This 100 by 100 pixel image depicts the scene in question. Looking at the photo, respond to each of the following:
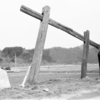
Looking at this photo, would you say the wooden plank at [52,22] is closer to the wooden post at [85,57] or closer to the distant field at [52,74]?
the wooden post at [85,57]

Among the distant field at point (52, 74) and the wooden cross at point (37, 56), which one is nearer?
the wooden cross at point (37, 56)

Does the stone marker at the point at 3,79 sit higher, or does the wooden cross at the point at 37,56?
the wooden cross at the point at 37,56

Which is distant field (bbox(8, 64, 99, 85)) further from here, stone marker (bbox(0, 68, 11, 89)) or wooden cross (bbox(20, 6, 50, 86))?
stone marker (bbox(0, 68, 11, 89))

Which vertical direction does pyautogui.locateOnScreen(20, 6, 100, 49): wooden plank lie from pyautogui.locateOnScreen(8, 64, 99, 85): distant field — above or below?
above

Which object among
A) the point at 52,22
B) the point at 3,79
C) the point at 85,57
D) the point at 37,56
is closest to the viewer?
A: the point at 3,79

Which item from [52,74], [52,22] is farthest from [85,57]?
[52,74]

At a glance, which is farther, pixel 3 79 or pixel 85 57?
pixel 85 57

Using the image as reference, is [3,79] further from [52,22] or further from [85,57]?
[85,57]

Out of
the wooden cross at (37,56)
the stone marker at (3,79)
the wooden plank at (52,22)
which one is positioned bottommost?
the stone marker at (3,79)

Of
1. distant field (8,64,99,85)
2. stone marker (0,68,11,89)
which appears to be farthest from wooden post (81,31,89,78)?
stone marker (0,68,11,89)

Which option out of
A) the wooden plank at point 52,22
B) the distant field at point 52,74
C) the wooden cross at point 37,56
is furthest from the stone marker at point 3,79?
the distant field at point 52,74

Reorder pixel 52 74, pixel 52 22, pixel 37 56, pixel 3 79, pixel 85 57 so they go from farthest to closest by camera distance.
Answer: pixel 52 74 < pixel 85 57 < pixel 52 22 < pixel 37 56 < pixel 3 79

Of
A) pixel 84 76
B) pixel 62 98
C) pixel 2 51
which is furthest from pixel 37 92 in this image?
pixel 2 51

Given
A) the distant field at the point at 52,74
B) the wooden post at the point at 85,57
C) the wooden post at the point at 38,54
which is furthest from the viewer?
the distant field at the point at 52,74
